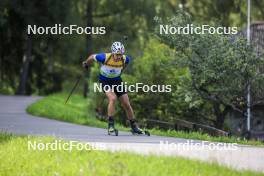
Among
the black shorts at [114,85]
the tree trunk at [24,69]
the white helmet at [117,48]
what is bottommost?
the black shorts at [114,85]

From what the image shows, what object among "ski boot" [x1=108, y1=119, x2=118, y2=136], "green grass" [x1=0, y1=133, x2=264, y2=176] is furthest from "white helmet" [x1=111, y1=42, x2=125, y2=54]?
"green grass" [x1=0, y1=133, x2=264, y2=176]

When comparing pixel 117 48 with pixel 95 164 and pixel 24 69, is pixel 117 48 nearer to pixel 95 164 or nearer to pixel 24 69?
pixel 95 164

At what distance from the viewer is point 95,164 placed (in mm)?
10133

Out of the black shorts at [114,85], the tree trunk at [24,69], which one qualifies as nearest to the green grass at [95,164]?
the black shorts at [114,85]

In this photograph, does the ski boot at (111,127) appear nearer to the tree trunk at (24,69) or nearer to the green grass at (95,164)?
the green grass at (95,164)

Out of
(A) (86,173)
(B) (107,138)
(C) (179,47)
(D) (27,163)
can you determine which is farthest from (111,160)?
(C) (179,47)

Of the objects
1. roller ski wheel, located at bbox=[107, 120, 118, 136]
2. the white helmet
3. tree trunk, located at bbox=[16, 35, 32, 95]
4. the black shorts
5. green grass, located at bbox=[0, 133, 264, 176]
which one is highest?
tree trunk, located at bbox=[16, 35, 32, 95]

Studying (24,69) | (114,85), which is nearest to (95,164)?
(114,85)

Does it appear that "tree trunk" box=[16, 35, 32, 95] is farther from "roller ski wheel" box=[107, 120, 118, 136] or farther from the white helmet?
the white helmet

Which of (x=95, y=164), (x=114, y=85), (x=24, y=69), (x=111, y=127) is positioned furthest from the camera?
(x=24, y=69)

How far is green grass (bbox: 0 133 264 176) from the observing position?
379 inches

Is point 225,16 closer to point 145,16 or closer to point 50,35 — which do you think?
point 145,16

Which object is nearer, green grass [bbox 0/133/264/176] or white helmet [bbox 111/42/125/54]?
green grass [bbox 0/133/264/176]

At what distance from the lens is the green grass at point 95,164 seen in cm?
962
